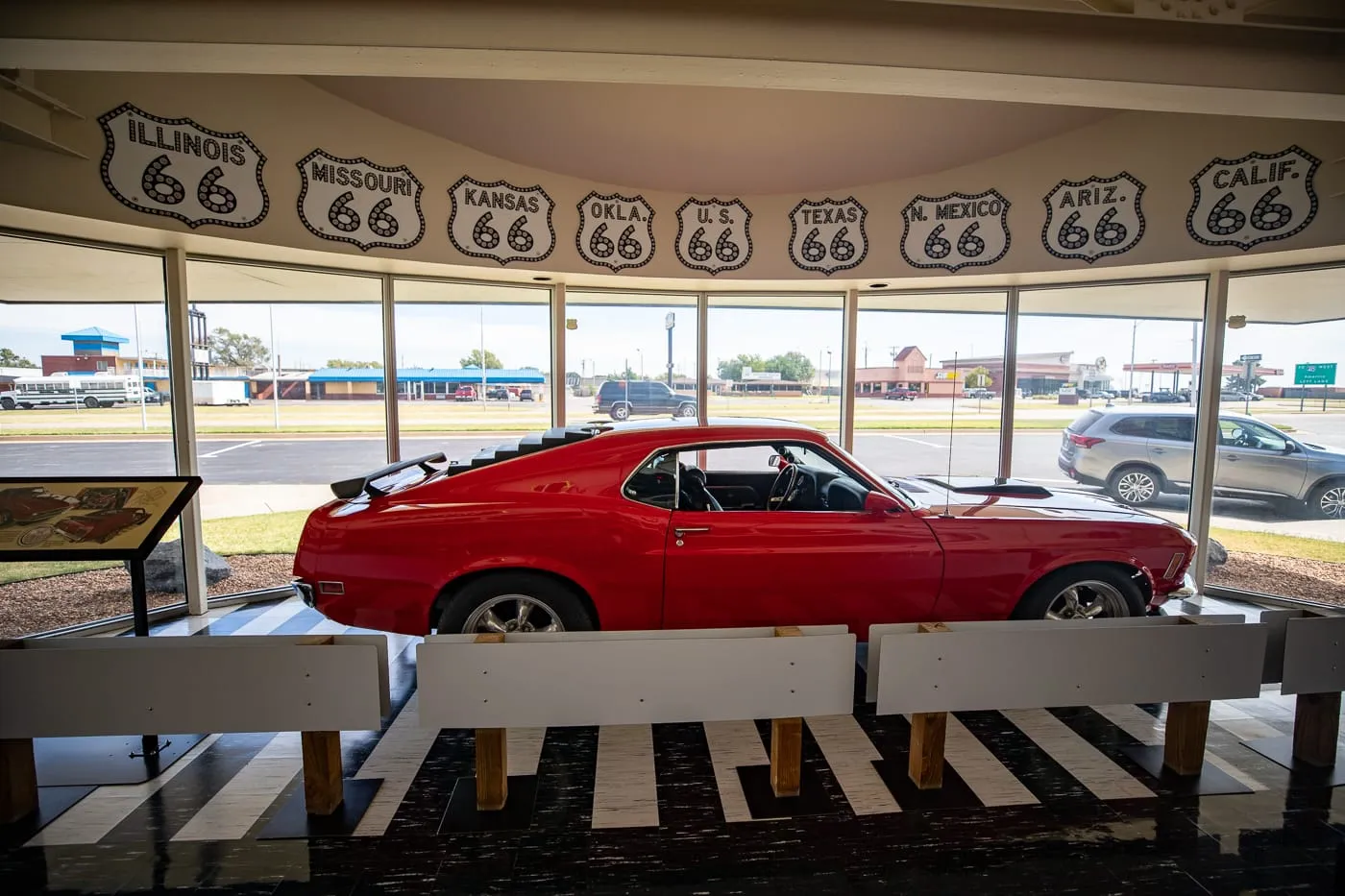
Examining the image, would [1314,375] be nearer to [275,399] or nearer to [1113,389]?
[1113,389]

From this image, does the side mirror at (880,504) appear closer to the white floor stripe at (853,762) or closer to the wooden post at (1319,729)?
the white floor stripe at (853,762)

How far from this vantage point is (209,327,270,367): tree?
4586 millimetres

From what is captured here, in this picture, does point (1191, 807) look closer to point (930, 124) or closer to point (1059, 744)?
point (1059, 744)

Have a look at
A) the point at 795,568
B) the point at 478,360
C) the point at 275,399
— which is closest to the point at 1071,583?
the point at 795,568

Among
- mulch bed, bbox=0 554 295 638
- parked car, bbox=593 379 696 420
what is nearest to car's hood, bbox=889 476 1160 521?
parked car, bbox=593 379 696 420

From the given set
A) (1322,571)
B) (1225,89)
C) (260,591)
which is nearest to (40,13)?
(260,591)

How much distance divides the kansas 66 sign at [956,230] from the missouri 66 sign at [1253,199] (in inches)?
50.0

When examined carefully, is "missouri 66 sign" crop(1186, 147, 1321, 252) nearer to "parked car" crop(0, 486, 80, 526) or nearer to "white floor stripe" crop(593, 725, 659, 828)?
"white floor stripe" crop(593, 725, 659, 828)

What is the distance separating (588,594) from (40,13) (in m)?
3.10

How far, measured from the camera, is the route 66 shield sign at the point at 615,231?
17.1 ft

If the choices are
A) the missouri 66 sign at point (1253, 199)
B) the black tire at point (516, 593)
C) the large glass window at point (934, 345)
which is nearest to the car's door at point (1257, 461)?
the missouri 66 sign at point (1253, 199)

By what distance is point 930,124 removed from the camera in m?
4.67

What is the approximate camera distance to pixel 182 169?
3.77 meters

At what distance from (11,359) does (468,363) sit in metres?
2.92
